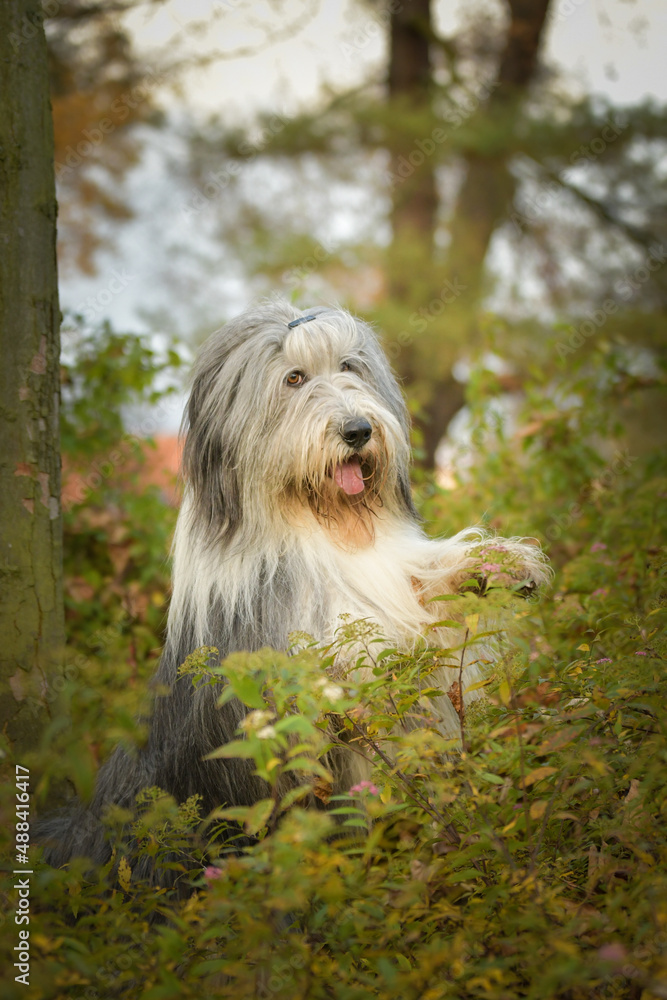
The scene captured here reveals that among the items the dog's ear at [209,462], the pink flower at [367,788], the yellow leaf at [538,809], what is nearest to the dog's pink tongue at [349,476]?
the dog's ear at [209,462]

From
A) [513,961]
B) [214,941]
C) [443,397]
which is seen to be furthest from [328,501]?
[443,397]

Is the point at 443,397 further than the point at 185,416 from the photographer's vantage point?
Yes

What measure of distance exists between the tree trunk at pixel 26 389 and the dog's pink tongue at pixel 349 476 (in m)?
0.97

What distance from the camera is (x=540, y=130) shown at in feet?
26.6

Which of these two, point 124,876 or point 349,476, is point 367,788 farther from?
point 349,476

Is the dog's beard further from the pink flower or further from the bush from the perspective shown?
the pink flower

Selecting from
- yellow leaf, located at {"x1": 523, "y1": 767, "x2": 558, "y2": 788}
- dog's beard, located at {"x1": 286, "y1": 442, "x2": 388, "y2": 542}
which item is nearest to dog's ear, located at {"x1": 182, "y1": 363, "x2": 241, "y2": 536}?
dog's beard, located at {"x1": 286, "y1": 442, "x2": 388, "y2": 542}

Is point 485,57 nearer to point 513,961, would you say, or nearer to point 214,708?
point 214,708

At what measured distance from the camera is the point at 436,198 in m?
9.48

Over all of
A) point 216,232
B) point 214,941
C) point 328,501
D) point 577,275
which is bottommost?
point 214,941

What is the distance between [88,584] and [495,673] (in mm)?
2730

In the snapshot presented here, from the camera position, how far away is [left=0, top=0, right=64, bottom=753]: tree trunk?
2592 millimetres

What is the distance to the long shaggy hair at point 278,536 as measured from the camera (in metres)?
2.49

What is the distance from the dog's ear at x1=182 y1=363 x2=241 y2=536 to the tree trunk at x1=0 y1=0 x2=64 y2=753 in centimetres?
47
